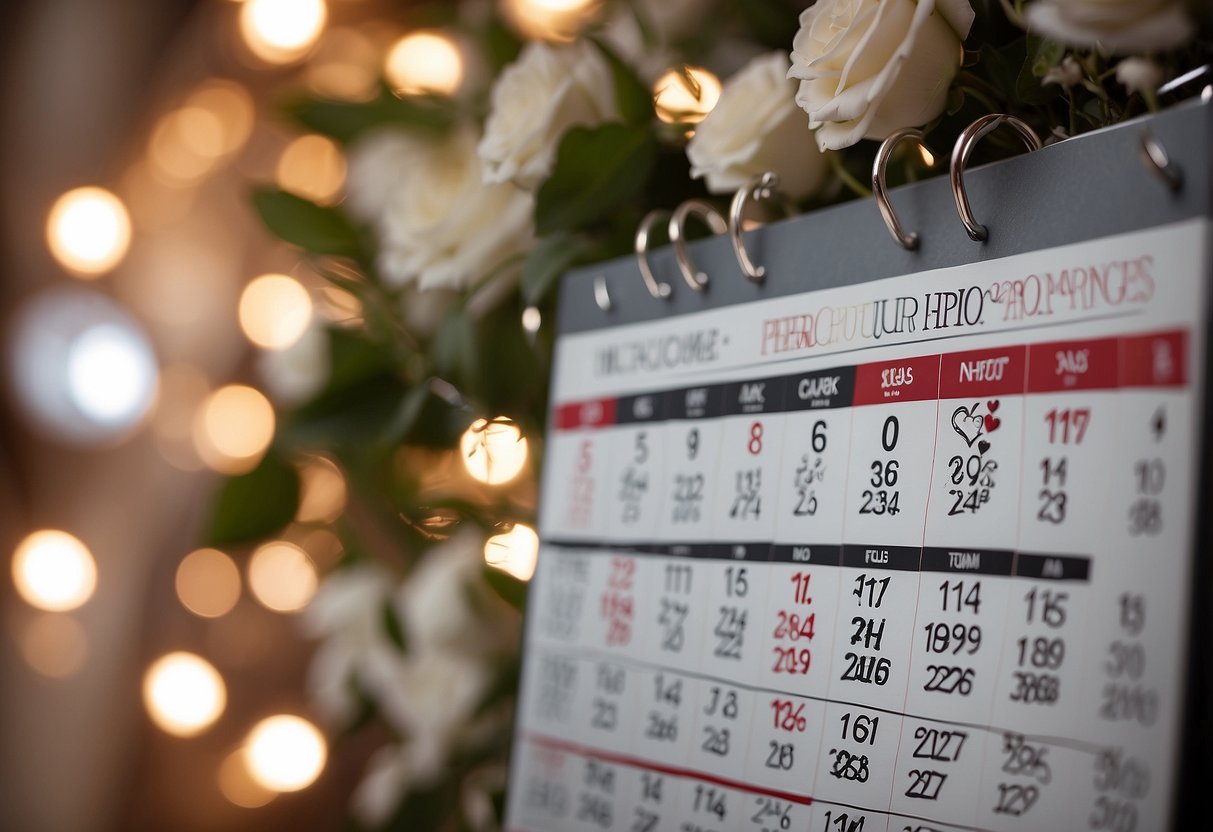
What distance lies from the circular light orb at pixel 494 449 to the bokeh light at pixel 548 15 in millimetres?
386

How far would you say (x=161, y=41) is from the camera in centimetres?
159

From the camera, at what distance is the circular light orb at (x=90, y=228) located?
1460mm

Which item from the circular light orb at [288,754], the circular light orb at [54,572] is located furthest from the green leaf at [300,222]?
the circular light orb at [54,572]

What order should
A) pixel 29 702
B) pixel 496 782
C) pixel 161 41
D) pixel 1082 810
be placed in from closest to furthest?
pixel 1082 810, pixel 496 782, pixel 29 702, pixel 161 41

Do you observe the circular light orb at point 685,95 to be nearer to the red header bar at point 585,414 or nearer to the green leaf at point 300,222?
the red header bar at point 585,414

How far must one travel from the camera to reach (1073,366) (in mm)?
389

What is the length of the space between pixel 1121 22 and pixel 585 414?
376mm

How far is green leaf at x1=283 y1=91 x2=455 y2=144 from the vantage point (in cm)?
84

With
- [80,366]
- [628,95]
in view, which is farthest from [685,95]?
[80,366]

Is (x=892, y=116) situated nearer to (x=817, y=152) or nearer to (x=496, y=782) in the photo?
(x=817, y=152)

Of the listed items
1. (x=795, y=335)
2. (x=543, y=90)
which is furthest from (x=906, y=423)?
(x=543, y=90)

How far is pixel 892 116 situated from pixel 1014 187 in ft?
0.21

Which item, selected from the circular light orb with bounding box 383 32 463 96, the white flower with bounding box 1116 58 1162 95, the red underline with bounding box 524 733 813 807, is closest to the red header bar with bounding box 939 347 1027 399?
the white flower with bounding box 1116 58 1162 95

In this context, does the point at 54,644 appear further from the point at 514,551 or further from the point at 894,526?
the point at 894,526
